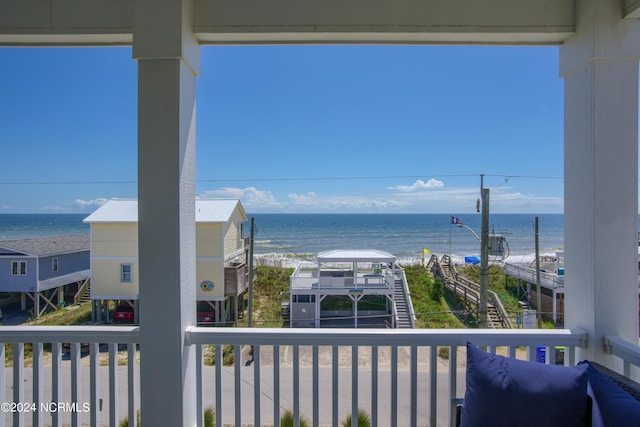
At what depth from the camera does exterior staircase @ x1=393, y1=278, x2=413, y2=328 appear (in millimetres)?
1830

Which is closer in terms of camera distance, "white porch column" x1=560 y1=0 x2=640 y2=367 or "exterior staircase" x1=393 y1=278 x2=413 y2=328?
"white porch column" x1=560 y1=0 x2=640 y2=367

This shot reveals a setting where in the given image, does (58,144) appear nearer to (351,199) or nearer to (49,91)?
(49,91)

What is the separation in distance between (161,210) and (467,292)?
1.92 meters

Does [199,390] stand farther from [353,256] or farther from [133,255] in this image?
[353,256]

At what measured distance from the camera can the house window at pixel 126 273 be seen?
1.45 m

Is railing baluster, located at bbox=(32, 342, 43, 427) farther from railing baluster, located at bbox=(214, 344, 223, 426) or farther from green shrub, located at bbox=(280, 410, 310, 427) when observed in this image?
green shrub, located at bbox=(280, 410, 310, 427)

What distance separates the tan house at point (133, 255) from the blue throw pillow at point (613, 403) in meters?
1.56

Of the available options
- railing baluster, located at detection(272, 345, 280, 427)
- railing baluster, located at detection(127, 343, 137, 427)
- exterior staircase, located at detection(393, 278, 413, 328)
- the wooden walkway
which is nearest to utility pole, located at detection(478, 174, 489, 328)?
the wooden walkway

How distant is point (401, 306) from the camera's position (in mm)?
1847

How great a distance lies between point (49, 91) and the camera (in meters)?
1.70

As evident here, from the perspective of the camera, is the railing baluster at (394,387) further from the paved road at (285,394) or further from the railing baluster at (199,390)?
the railing baluster at (199,390)

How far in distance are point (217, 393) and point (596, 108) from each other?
6.57 feet

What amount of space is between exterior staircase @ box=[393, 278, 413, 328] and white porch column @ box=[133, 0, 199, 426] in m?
1.23

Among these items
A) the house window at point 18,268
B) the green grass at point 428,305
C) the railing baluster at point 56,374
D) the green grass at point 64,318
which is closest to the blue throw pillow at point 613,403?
the green grass at point 428,305
